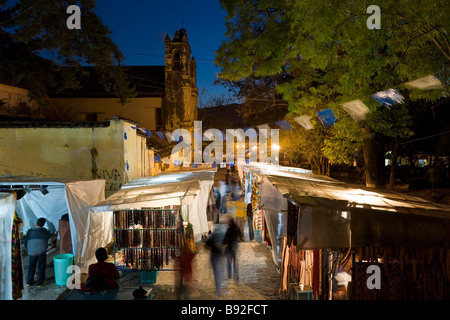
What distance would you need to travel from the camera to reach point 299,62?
13.2 metres

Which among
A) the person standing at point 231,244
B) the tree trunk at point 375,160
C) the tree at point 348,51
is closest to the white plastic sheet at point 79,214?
the person standing at point 231,244

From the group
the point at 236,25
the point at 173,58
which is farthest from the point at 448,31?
the point at 173,58

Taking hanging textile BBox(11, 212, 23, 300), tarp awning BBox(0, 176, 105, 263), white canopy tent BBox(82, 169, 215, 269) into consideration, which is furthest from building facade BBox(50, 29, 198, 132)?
hanging textile BBox(11, 212, 23, 300)

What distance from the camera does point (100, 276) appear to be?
5.35 meters

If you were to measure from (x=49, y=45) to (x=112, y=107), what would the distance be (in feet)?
54.5

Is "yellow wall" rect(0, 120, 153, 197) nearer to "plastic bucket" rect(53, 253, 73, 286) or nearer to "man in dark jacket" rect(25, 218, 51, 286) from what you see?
"man in dark jacket" rect(25, 218, 51, 286)

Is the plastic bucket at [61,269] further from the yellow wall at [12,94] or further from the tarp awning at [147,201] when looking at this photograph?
the yellow wall at [12,94]

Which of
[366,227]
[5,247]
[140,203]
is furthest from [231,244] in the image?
[5,247]

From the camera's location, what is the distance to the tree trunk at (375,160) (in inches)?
482

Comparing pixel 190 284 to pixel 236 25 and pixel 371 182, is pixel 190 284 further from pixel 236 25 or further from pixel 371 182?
pixel 236 25

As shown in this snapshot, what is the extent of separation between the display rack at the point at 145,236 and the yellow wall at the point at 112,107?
868 inches
